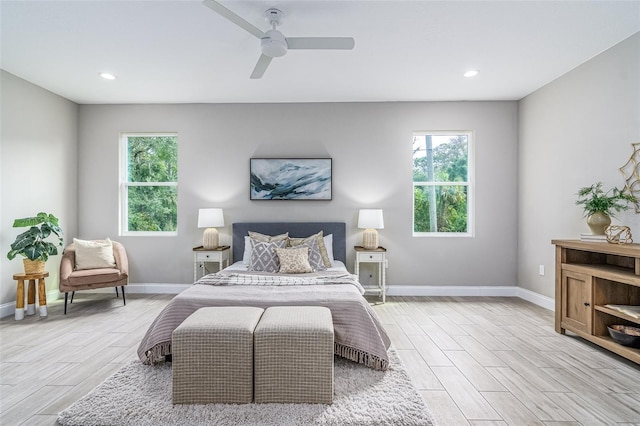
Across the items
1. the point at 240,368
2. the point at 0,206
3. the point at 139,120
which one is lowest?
the point at 240,368

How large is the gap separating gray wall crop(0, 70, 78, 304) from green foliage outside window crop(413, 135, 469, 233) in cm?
499

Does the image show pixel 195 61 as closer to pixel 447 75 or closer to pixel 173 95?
pixel 173 95

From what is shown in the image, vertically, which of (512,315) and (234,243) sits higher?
(234,243)

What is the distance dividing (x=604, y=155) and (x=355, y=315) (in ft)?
9.83

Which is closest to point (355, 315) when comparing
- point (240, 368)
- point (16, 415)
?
point (240, 368)

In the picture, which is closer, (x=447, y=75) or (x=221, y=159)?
(x=447, y=75)

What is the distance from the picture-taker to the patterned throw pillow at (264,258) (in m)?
3.73

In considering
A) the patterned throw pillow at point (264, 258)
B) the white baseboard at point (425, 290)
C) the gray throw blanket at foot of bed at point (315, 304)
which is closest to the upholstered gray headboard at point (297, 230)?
the patterned throw pillow at point (264, 258)

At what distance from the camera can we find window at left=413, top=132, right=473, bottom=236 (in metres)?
4.75

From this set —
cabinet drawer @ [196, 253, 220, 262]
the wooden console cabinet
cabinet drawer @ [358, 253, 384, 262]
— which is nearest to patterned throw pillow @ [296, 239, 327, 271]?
cabinet drawer @ [358, 253, 384, 262]

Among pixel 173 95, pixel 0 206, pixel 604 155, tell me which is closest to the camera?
pixel 604 155

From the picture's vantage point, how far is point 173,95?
4.36m

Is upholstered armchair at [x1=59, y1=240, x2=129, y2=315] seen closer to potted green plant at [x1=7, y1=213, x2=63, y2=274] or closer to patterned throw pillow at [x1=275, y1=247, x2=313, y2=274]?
potted green plant at [x1=7, y1=213, x2=63, y2=274]

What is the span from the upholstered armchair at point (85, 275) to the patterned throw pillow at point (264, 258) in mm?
1753
